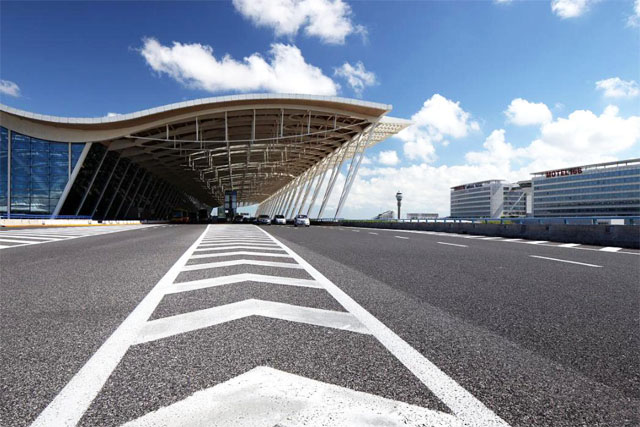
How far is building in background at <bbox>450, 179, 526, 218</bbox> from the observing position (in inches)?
5571

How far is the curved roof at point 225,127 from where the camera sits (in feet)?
139

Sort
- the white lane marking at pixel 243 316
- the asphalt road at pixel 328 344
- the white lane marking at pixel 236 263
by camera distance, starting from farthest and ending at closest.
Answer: the white lane marking at pixel 236 263
the white lane marking at pixel 243 316
the asphalt road at pixel 328 344

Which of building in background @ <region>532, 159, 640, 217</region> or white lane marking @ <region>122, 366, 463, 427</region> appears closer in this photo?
white lane marking @ <region>122, 366, 463, 427</region>

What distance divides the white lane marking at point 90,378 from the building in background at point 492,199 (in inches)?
5806

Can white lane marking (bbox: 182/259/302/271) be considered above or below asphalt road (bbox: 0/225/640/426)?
above

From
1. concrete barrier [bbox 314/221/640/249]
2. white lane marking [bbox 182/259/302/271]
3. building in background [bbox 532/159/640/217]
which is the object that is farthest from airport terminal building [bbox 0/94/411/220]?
building in background [bbox 532/159/640/217]

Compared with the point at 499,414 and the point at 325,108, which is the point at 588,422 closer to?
the point at 499,414

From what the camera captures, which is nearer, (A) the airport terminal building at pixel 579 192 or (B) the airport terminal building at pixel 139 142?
(B) the airport terminal building at pixel 139 142

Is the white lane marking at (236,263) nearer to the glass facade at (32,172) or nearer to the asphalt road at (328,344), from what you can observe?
the asphalt road at (328,344)

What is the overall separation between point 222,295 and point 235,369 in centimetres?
209

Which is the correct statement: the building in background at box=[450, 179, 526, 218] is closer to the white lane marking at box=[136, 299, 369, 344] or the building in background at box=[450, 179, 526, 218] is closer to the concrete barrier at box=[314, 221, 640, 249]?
the concrete barrier at box=[314, 221, 640, 249]

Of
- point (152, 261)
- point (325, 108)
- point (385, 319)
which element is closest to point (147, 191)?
point (325, 108)

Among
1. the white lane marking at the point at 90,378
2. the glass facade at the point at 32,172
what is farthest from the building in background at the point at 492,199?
the white lane marking at the point at 90,378

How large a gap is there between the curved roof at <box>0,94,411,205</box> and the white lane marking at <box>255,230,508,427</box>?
138 ft
